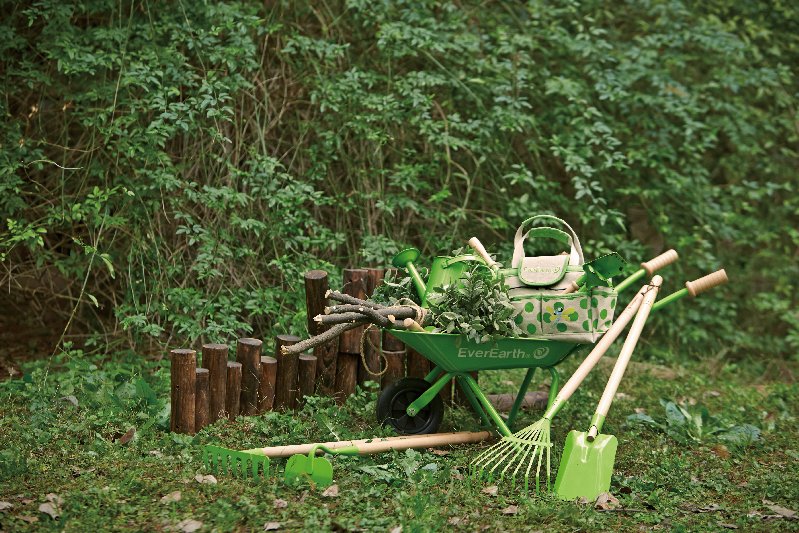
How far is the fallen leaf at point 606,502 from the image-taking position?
3.44m

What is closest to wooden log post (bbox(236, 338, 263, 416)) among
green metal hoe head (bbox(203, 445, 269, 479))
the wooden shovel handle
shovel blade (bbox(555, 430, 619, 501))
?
green metal hoe head (bbox(203, 445, 269, 479))

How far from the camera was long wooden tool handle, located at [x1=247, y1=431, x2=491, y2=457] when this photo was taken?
11.8ft

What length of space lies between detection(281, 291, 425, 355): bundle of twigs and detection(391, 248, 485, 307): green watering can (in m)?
0.19

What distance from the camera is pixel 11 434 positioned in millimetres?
3848

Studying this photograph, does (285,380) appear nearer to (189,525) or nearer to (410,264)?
(410,264)

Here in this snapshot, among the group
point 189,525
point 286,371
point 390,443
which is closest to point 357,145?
point 286,371

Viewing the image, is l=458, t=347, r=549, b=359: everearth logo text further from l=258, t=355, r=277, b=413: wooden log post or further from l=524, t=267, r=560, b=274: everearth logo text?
l=258, t=355, r=277, b=413: wooden log post

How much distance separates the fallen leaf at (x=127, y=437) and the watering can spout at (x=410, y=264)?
136cm

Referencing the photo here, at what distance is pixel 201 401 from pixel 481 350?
125 cm

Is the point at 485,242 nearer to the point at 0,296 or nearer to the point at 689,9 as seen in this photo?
the point at 689,9

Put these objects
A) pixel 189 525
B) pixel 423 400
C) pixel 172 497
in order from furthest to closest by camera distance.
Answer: pixel 423 400
pixel 172 497
pixel 189 525

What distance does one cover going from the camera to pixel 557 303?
3.85m

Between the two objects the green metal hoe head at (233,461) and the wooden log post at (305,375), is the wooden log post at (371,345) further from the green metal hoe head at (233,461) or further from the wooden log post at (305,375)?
the green metal hoe head at (233,461)

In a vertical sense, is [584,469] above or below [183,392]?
below
